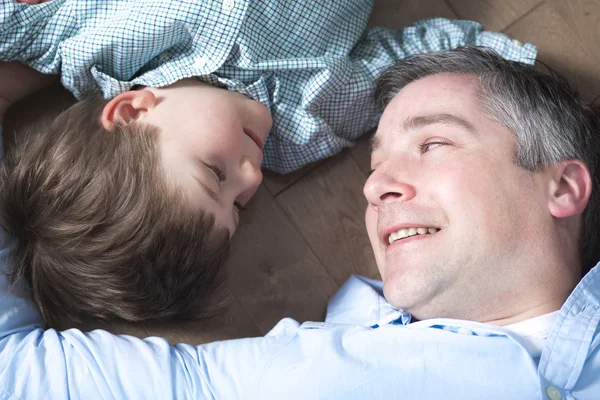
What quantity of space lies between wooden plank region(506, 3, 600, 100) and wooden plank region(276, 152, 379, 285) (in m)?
0.60

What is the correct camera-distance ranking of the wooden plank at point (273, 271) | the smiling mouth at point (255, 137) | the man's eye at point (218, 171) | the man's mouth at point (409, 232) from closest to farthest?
the man's mouth at point (409, 232), the man's eye at point (218, 171), the smiling mouth at point (255, 137), the wooden plank at point (273, 271)

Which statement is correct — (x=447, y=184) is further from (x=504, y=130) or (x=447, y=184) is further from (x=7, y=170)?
(x=7, y=170)

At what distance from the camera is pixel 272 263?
5.46 feet

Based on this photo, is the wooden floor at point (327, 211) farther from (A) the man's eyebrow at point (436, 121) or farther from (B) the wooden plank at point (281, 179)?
(A) the man's eyebrow at point (436, 121)

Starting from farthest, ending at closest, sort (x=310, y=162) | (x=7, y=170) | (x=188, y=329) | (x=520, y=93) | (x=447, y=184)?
(x=310, y=162) < (x=188, y=329) < (x=7, y=170) < (x=520, y=93) < (x=447, y=184)

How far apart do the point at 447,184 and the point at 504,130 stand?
183 mm

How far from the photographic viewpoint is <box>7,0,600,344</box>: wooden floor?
5.41 feet

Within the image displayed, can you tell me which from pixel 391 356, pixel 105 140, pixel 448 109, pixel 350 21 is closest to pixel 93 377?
pixel 105 140

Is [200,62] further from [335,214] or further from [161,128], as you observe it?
[335,214]

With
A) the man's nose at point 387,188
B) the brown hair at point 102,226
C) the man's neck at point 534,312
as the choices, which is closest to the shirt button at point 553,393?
the man's neck at point 534,312

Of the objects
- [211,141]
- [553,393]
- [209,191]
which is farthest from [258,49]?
[553,393]

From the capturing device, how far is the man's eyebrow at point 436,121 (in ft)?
4.09

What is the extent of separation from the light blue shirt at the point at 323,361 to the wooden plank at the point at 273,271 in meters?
0.14

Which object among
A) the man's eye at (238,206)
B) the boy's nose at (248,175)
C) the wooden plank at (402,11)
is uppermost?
the wooden plank at (402,11)
